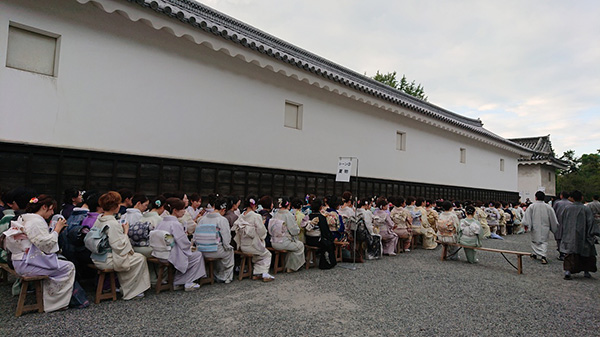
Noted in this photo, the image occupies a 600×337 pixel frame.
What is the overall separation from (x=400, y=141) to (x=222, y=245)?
36.6 feet

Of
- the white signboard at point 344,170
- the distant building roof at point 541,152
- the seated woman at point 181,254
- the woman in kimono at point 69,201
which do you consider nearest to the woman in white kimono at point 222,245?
the seated woman at point 181,254

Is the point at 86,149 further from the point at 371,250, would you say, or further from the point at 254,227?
the point at 371,250

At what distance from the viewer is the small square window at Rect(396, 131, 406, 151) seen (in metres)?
14.9

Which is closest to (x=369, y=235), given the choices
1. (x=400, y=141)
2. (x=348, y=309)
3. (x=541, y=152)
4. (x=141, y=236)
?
(x=348, y=309)

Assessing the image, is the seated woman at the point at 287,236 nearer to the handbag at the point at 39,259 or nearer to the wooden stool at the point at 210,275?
the wooden stool at the point at 210,275

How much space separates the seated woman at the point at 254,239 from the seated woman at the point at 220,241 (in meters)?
0.29

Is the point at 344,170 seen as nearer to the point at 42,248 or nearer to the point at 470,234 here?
the point at 470,234

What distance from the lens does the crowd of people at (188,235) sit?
434cm

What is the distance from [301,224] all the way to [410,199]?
4.65m

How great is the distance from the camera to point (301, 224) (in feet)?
24.8

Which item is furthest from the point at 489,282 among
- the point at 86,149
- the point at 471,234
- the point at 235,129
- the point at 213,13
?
the point at 213,13

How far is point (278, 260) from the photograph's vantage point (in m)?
7.08

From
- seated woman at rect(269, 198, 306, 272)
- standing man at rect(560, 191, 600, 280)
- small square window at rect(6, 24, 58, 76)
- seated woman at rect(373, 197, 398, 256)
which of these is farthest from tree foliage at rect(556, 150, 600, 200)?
small square window at rect(6, 24, 58, 76)

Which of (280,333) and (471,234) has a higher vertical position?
(471,234)
